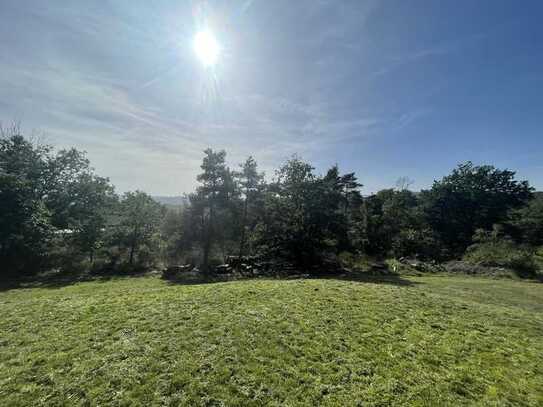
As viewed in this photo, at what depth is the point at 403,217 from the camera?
99.1ft

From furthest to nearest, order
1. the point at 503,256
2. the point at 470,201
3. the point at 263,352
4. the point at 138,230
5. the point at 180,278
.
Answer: the point at 470,201 → the point at 138,230 → the point at 503,256 → the point at 180,278 → the point at 263,352

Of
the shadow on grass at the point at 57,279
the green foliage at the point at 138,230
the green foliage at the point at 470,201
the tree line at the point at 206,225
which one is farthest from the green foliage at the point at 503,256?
the green foliage at the point at 138,230

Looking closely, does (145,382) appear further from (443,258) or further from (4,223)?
(443,258)

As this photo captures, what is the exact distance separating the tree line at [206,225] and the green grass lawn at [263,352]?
10.2m

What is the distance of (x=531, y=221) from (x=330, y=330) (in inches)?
1336

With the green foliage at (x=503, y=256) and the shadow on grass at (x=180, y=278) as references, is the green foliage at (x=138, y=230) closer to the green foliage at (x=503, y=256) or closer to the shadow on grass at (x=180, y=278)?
the shadow on grass at (x=180, y=278)

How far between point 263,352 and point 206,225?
1652 cm

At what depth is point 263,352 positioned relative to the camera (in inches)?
200

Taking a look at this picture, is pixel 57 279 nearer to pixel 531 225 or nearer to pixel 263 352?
pixel 263 352

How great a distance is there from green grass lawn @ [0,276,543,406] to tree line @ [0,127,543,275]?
10.2 m

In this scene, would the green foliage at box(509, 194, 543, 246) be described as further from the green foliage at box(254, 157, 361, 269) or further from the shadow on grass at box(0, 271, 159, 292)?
the shadow on grass at box(0, 271, 159, 292)

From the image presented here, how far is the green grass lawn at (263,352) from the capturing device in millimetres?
3996

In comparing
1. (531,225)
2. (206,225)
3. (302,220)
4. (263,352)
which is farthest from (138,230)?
(531,225)

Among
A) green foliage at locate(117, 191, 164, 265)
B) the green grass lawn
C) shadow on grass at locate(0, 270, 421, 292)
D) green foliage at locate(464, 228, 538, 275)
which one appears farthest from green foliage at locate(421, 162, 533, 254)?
green foliage at locate(117, 191, 164, 265)
